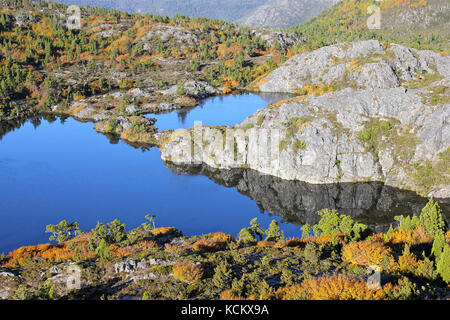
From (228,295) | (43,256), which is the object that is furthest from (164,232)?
(228,295)

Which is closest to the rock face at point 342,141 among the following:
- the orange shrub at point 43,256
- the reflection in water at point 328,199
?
the reflection in water at point 328,199

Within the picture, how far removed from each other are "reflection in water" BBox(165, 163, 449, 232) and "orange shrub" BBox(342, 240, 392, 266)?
3276 cm

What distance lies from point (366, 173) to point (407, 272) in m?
56.0

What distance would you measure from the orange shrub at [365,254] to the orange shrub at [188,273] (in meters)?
17.9

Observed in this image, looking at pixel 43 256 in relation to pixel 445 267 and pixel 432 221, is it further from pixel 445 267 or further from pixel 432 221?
pixel 432 221

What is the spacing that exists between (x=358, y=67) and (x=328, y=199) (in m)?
105

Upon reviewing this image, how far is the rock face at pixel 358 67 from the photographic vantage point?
502ft

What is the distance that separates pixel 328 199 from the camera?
3145 inches

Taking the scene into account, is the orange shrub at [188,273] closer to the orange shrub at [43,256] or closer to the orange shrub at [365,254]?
the orange shrub at [365,254]

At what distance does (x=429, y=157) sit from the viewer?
272 feet
